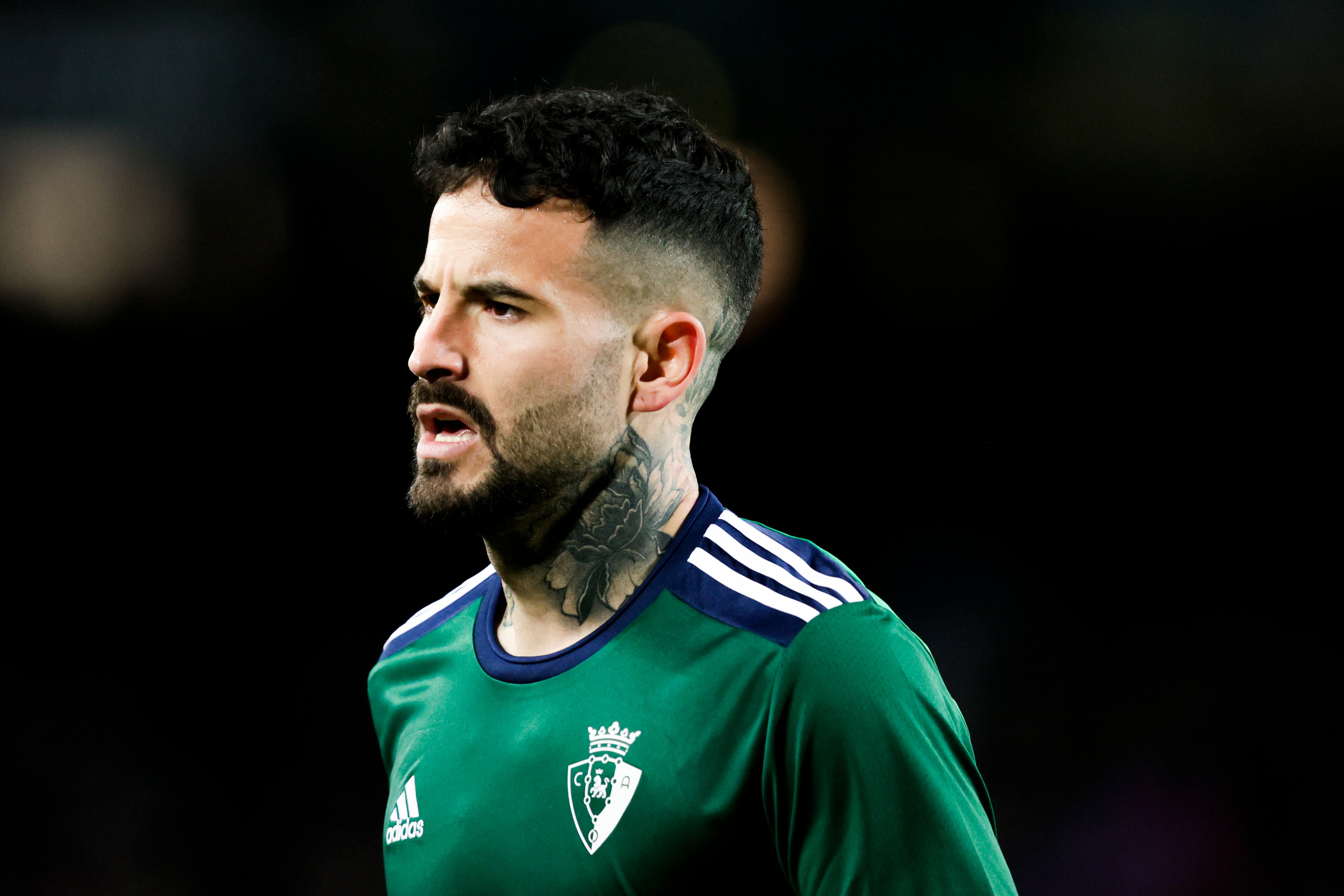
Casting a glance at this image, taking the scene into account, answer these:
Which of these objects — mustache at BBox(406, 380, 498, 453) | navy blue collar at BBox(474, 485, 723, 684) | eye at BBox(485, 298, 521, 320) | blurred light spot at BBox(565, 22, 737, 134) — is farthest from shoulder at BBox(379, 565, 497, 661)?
blurred light spot at BBox(565, 22, 737, 134)

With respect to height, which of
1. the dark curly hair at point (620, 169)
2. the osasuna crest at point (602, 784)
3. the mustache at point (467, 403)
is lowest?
the osasuna crest at point (602, 784)

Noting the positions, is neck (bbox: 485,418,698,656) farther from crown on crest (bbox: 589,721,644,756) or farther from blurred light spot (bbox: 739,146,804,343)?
blurred light spot (bbox: 739,146,804,343)

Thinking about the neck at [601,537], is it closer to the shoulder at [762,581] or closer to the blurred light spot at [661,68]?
the shoulder at [762,581]

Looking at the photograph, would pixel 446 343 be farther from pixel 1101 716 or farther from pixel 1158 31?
pixel 1158 31

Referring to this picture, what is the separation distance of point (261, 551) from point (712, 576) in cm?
284

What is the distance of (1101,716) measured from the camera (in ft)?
13.1

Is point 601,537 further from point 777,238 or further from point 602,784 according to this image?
point 777,238

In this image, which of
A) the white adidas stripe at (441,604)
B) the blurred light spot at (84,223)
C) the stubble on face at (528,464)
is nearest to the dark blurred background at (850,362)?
the blurred light spot at (84,223)

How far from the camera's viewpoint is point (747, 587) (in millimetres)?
1454

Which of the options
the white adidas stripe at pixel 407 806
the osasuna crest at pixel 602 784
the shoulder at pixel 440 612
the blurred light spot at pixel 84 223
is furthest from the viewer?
the blurred light spot at pixel 84 223

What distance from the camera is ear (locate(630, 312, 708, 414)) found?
151 centimetres

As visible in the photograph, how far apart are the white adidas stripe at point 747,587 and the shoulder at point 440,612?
1.47 ft

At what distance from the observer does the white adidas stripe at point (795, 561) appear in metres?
1.42

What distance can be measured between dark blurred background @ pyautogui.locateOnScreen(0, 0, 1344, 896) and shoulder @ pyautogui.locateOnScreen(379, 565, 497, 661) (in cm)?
201
